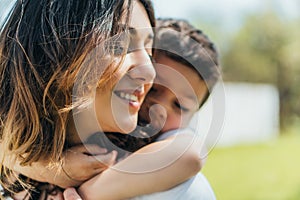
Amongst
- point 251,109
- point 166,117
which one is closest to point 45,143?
point 166,117

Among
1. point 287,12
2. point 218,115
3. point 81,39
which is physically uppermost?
point 81,39

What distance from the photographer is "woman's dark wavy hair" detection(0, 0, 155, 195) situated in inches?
43.1

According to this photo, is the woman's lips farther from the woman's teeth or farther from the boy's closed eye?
the boy's closed eye

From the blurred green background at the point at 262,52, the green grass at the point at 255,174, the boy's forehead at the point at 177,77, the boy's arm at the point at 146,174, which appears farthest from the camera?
the blurred green background at the point at 262,52

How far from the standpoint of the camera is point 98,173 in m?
1.12

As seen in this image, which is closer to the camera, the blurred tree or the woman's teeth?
the woman's teeth

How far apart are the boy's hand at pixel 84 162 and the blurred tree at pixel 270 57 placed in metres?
11.8

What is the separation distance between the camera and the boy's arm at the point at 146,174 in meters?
1.08

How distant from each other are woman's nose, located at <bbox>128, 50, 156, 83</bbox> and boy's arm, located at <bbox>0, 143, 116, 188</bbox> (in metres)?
0.18

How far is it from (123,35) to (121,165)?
0.28 meters

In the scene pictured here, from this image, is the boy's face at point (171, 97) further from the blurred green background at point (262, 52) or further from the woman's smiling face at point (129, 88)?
the blurred green background at point (262, 52)

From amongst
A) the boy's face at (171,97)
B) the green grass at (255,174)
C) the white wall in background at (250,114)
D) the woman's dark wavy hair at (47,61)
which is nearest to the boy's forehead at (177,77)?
the boy's face at (171,97)

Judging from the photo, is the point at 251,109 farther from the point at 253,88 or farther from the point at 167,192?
the point at 167,192

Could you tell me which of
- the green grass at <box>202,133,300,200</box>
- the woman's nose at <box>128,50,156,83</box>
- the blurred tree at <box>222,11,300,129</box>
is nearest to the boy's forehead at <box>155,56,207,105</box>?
the woman's nose at <box>128,50,156,83</box>
